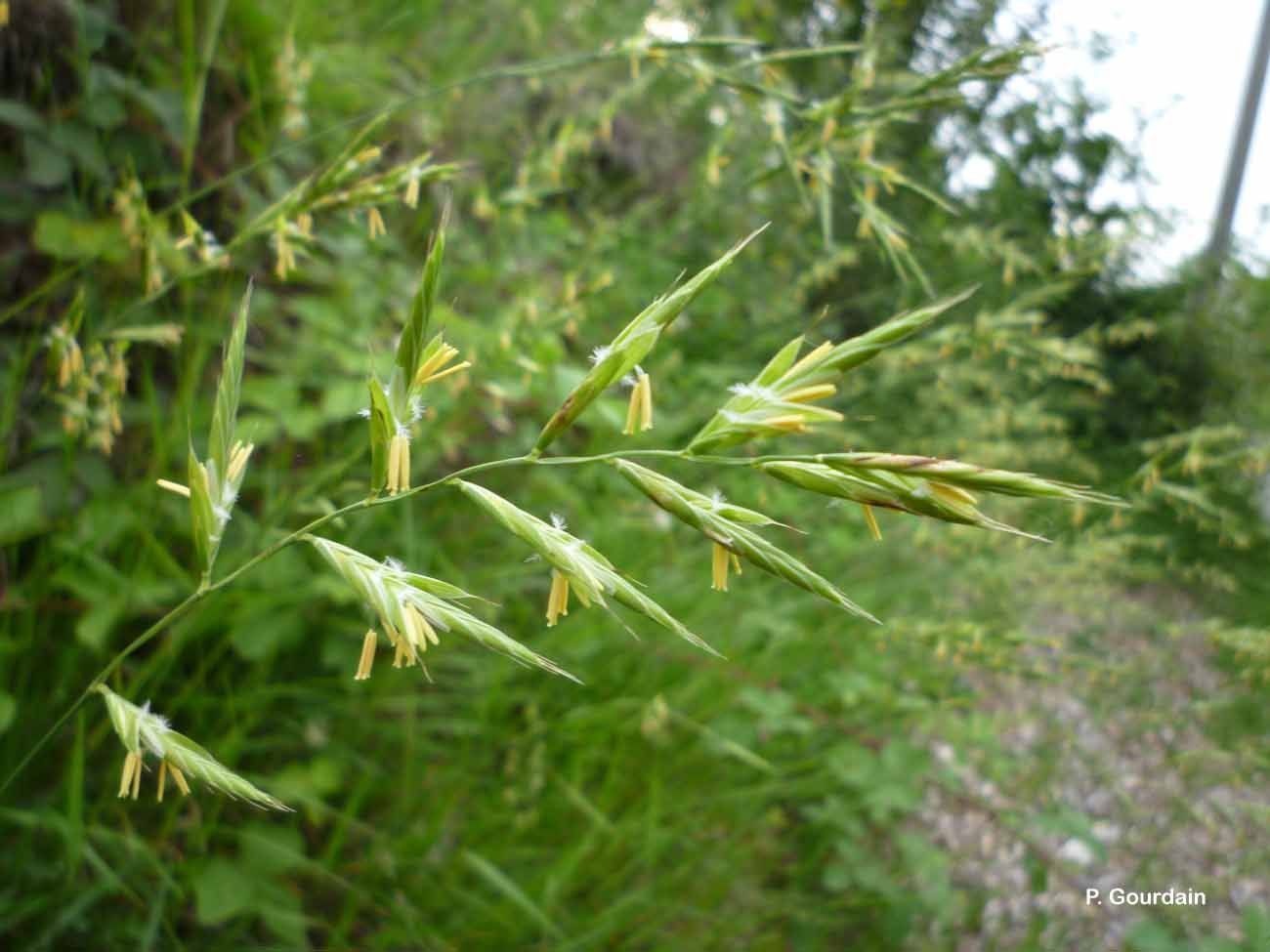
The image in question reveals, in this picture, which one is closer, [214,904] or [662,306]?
[662,306]

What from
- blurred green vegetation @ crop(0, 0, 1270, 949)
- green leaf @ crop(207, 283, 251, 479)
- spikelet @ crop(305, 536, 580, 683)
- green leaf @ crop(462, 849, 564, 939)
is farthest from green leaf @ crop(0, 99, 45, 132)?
green leaf @ crop(462, 849, 564, 939)

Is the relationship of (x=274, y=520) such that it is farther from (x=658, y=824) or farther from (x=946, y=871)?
(x=946, y=871)

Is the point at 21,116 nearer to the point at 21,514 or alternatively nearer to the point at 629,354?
the point at 21,514

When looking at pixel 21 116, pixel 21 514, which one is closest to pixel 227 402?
pixel 21 514

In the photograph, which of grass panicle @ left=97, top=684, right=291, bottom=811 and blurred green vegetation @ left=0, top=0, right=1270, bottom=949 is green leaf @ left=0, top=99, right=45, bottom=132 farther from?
grass panicle @ left=97, top=684, right=291, bottom=811

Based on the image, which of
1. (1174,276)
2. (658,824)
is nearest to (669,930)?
(658,824)

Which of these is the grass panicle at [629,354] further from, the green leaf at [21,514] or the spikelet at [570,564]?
the green leaf at [21,514]
